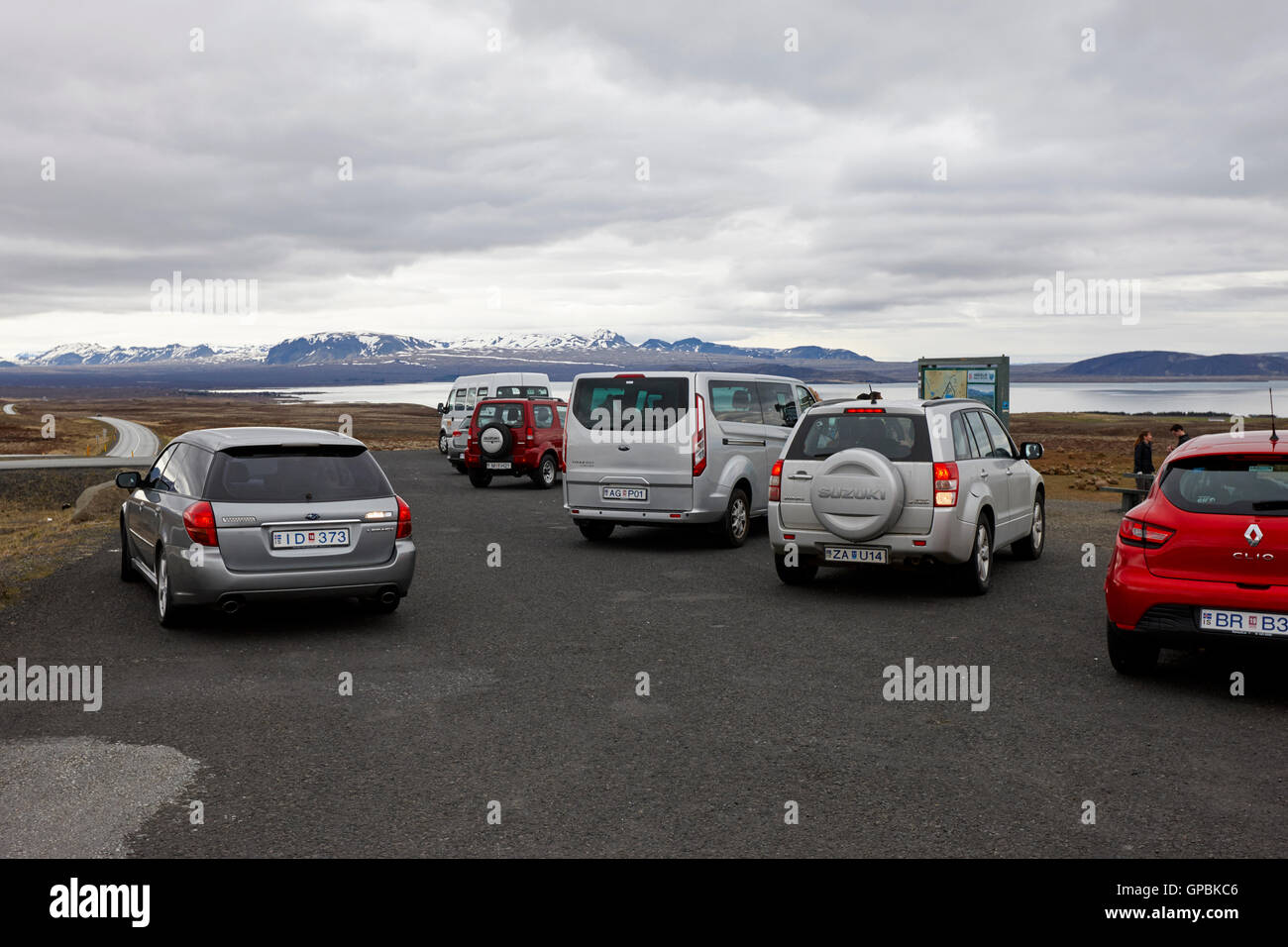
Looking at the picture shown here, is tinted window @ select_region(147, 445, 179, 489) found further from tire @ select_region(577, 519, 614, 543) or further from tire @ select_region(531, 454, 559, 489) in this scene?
tire @ select_region(531, 454, 559, 489)

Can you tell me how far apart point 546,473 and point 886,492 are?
15.2 metres

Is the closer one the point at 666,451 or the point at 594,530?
the point at 666,451

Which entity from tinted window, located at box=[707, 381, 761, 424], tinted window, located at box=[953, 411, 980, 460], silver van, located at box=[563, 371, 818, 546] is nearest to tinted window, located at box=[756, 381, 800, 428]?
tinted window, located at box=[707, 381, 761, 424]

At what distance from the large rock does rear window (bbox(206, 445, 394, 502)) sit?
1195cm

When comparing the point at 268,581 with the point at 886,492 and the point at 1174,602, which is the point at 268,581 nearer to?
the point at 886,492

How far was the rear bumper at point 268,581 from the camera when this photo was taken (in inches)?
325

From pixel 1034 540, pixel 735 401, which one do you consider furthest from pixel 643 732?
pixel 735 401

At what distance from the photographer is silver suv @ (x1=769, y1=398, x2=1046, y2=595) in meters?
9.85

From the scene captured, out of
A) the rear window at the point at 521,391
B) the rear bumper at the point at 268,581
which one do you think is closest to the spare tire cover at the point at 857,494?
the rear bumper at the point at 268,581

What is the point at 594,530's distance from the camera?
48.8 feet
